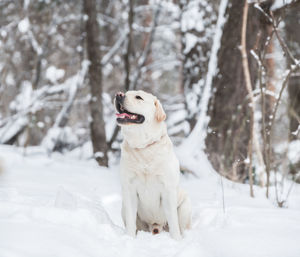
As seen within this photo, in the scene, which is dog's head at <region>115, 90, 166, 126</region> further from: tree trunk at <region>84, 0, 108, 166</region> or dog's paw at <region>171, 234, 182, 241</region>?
tree trunk at <region>84, 0, 108, 166</region>

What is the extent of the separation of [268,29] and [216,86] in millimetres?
1056

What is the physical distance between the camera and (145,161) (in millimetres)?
2439

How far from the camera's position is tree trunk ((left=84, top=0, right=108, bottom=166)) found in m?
5.82

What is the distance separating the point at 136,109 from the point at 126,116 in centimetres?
9

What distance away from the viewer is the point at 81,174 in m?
4.64

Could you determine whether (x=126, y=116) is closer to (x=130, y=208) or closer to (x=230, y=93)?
(x=130, y=208)

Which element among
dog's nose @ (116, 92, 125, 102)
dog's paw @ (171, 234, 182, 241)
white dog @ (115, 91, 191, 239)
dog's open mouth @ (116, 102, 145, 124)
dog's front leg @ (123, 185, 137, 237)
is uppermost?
dog's nose @ (116, 92, 125, 102)

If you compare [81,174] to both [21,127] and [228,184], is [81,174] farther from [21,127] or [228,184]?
[21,127]

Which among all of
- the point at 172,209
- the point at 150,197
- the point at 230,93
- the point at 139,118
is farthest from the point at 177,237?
the point at 230,93

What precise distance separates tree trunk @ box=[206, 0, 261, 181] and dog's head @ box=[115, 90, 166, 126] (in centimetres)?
227

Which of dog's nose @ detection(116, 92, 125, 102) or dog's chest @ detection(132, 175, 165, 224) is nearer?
dog's nose @ detection(116, 92, 125, 102)

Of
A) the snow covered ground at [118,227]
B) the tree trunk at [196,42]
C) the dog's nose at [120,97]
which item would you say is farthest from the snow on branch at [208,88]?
the dog's nose at [120,97]

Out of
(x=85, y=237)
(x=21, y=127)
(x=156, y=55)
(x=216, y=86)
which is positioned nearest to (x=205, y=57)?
(x=216, y=86)

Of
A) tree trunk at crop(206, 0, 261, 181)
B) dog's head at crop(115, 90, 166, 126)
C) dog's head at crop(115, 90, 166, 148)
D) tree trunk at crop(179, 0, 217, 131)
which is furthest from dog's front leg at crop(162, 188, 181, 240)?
tree trunk at crop(179, 0, 217, 131)
